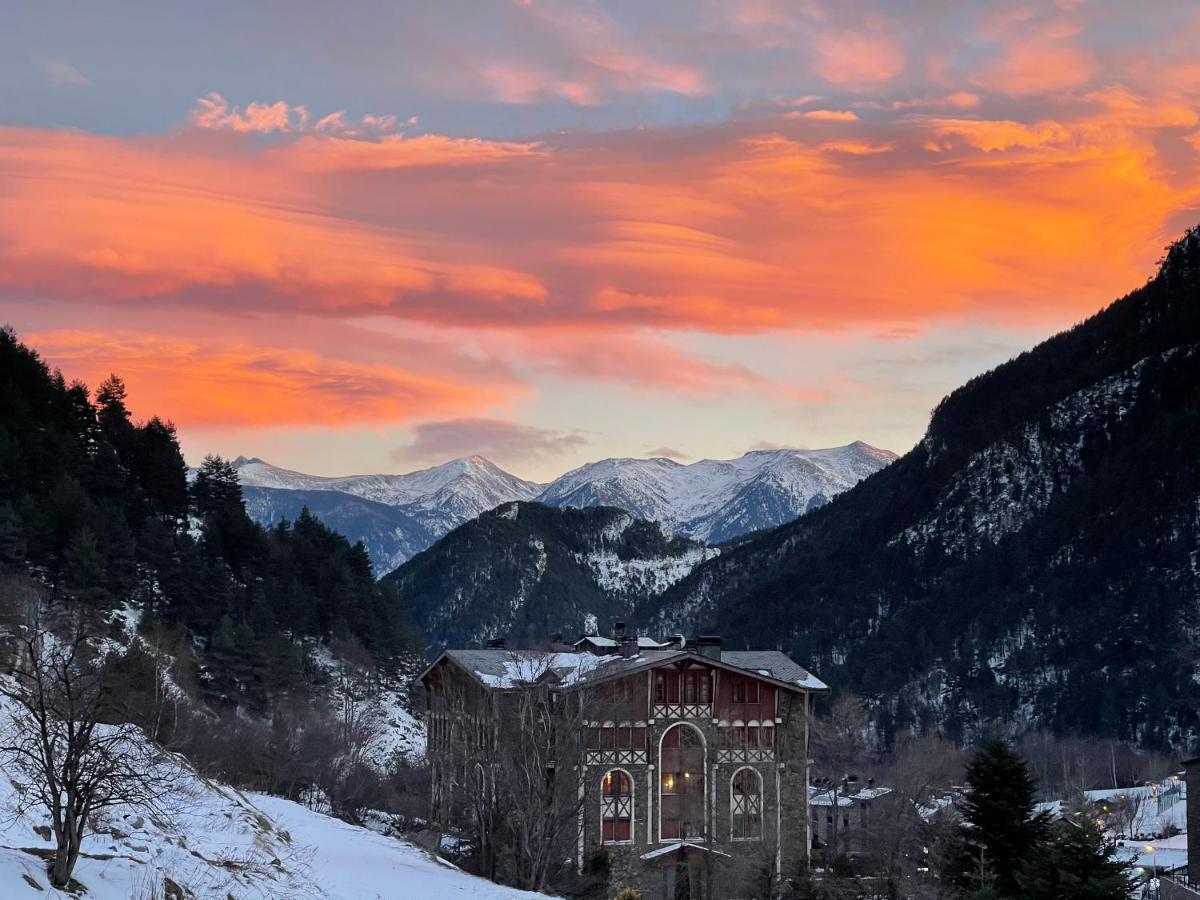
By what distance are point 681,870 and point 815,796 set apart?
119ft

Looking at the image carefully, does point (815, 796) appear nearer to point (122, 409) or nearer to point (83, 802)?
point (122, 409)

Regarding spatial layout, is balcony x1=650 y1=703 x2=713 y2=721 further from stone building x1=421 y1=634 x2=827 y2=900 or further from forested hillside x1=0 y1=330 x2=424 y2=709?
forested hillside x1=0 y1=330 x2=424 y2=709

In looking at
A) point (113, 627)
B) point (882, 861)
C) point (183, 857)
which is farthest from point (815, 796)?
point (183, 857)

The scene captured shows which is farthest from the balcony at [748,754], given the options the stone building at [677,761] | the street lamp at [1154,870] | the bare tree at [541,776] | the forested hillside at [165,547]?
the forested hillside at [165,547]

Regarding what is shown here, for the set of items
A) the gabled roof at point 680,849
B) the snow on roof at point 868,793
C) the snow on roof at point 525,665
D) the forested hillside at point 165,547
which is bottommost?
the gabled roof at point 680,849

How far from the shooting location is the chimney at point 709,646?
7106 cm

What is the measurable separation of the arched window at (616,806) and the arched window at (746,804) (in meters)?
5.64

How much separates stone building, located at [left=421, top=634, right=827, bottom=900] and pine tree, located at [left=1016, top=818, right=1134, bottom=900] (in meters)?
30.1

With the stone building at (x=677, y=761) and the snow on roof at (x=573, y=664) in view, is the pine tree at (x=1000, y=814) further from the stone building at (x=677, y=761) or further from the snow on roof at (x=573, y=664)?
the snow on roof at (x=573, y=664)

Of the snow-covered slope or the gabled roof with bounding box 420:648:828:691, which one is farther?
the gabled roof with bounding box 420:648:828:691

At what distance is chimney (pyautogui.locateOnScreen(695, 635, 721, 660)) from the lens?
71.1 meters

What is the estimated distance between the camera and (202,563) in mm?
109625

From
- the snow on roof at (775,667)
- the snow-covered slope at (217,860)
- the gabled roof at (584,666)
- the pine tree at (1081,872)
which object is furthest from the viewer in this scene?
the snow on roof at (775,667)

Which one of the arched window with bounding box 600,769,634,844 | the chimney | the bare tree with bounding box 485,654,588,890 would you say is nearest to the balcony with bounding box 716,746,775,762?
the chimney
